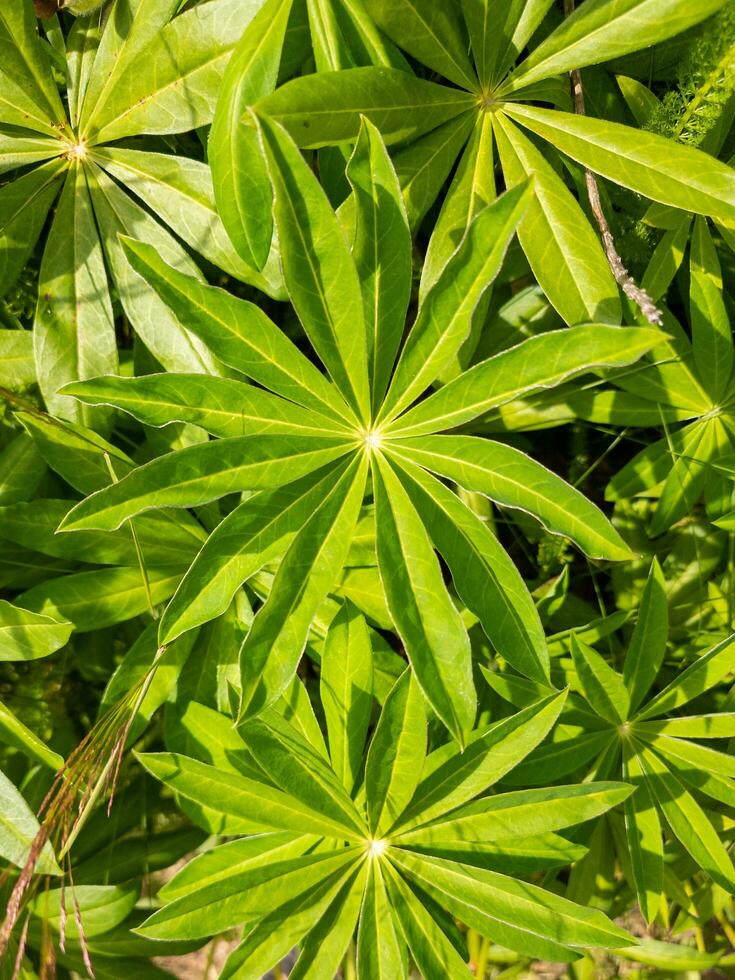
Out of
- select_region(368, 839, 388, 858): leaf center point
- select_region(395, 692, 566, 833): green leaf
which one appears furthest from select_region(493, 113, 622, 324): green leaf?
select_region(368, 839, 388, 858): leaf center point

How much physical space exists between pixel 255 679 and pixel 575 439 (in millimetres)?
1142

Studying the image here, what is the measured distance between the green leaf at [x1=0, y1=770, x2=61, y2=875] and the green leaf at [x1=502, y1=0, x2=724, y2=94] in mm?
1593

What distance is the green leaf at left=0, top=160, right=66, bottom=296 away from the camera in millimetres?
1491

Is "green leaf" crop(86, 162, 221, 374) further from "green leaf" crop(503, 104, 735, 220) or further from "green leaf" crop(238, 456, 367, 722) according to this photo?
"green leaf" crop(503, 104, 735, 220)

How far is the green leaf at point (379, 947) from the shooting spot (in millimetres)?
1417

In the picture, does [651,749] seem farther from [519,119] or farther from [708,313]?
[519,119]

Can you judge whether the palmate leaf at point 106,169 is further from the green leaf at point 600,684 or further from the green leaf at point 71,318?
the green leaf at point 600,684

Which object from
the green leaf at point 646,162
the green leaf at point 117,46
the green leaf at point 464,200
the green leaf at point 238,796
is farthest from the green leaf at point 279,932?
the green leaf at point 117,46

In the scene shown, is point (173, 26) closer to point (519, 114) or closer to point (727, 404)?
point (519, 114)

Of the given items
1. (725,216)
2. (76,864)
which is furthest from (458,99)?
(76,864)

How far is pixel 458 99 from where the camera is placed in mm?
1400

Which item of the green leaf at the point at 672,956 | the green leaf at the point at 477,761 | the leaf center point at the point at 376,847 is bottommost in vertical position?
the green leaf at the point at 672,956

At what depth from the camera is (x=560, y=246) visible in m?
1.38

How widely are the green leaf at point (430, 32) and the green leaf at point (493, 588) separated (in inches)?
30.2
